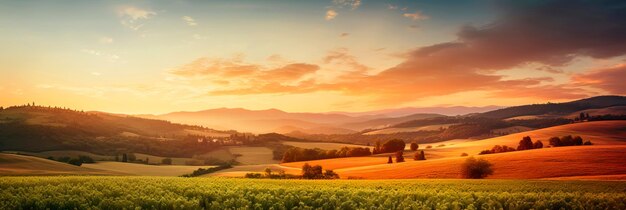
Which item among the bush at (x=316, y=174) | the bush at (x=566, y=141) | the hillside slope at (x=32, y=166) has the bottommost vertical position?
the bush at (x=316, y=174)

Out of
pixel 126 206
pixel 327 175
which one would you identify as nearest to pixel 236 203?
pixel 126 206

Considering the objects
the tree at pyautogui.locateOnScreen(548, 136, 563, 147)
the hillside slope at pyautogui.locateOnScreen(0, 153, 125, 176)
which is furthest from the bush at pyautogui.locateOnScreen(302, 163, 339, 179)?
the tree at pyautogui.locateOnScreen(548, 136, 563, 147)

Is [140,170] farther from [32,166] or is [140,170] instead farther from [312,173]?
[312,173]

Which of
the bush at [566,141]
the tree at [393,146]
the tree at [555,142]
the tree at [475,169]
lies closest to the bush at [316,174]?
the tree at [475,169]

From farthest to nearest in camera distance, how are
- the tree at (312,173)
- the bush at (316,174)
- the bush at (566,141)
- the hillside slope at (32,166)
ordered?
the bush at (566,141)
the tree at (312,173)
the bush at (316,174)
the hillside slope at (32,166)

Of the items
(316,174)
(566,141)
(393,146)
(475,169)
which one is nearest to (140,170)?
(316,174)

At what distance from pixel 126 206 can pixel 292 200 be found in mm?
9404

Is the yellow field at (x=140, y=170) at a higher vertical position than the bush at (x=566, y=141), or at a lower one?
lower

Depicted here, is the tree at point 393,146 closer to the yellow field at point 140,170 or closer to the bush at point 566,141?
the bush at point 566,141

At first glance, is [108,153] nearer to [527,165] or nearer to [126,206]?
[527,165]

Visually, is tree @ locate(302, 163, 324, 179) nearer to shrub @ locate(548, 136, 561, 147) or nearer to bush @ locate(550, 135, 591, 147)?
shrub @ locate(548, 136, 561, 147)

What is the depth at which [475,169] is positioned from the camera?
98.8 metres

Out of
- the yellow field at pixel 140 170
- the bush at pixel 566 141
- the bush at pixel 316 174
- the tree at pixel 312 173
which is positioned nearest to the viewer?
the bush at pixel 316 174

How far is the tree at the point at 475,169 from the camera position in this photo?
9831 cm
